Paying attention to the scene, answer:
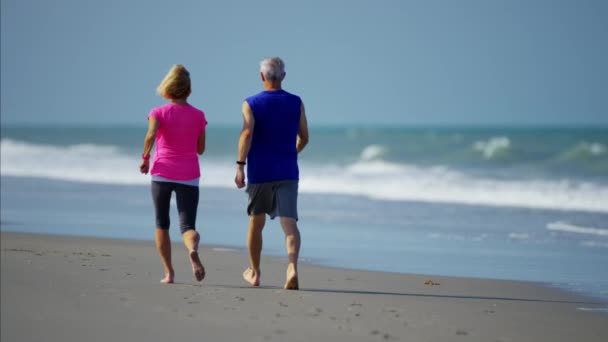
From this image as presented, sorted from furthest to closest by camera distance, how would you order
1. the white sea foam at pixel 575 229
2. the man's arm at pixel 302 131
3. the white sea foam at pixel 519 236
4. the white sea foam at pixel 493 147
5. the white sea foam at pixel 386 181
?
the white sea foam at pixel 493 147 → the white sea foam at pixel 386 181 → the white sea foam at pixel 575 229 → the white sea foam at pixel 519 236 → the man's arm at pixel 302 131

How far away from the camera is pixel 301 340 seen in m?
4.67

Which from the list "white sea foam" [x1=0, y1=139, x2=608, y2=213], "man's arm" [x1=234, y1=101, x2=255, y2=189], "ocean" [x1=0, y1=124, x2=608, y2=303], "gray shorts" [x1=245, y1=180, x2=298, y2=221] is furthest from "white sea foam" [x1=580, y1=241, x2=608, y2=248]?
"man's arm" [x1=234, y1=101, x2=255, y2=189]

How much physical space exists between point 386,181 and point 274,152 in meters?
15.4

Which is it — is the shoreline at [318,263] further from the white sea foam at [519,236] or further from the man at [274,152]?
the white sea foam at [519,236]

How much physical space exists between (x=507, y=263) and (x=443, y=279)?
149 cm

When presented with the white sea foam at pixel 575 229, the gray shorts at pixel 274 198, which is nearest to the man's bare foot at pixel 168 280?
the gray shorts at pixel 274 198

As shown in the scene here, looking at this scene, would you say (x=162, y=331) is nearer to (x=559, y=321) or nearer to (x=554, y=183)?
(x=559, y=321)

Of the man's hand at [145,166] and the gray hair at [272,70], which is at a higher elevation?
the gray hair at [272,70]

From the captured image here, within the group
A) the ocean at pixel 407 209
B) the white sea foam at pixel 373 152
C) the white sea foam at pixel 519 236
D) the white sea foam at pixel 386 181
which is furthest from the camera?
the white sea foam at pixel 373 152

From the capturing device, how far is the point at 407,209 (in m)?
14.6

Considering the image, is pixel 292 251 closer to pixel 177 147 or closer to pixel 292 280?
pixel 292 280

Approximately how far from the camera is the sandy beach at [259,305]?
15.2 feet

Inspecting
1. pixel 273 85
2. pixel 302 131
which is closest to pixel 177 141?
pixel 273 85

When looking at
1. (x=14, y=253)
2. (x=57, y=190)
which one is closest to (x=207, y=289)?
(x=14, y=253)
